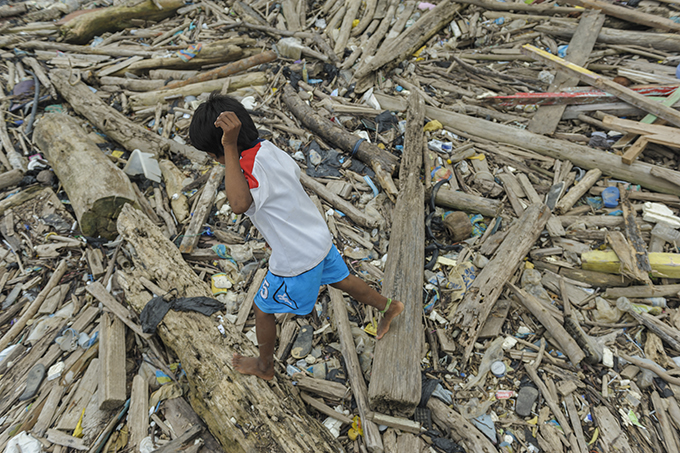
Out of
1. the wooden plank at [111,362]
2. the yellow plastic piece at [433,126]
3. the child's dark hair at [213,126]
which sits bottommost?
the wooden plank at [111,362]

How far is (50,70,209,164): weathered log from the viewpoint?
5059mm

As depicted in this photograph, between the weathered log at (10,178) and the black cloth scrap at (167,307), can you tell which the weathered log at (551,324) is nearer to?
the black cloth scrap at (167,307)

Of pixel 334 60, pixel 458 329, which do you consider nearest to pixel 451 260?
pixel 458 329

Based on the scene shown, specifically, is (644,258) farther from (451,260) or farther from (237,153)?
(237,153)

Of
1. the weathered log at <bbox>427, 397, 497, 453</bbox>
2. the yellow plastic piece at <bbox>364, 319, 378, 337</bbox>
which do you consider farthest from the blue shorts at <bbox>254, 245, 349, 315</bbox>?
the weathered log at <bbox>427, 397, 497, 453</bbox>

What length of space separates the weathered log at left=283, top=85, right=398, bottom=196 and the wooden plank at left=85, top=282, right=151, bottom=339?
3097 mm

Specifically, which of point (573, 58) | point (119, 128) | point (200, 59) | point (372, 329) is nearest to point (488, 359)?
point (372, 329)

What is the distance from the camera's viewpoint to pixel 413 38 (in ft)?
21.2

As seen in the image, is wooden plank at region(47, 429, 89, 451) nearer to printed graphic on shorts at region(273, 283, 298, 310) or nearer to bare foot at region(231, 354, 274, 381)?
bare foot at region(231, 354, 274, 381)

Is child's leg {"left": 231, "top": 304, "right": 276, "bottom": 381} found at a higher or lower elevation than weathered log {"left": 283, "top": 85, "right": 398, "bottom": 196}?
lower

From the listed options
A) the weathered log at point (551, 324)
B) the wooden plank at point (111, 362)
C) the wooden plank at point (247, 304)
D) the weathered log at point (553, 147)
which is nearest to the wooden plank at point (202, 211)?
the wooden plank at point (247, 304)

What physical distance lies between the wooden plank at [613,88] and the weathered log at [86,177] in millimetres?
6224

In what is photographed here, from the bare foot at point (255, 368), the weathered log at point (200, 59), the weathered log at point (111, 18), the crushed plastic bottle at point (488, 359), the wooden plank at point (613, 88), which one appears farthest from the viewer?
the weathered log at point (111, 18)

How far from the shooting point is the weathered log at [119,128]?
16.6 feet
